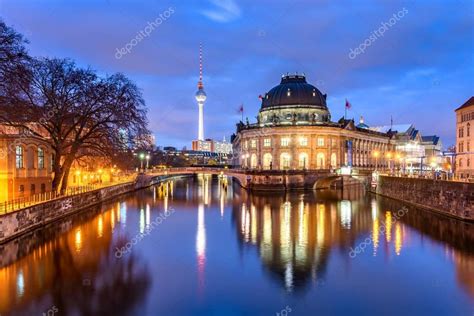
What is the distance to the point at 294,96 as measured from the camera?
5128 inches

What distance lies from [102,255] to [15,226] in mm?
8875

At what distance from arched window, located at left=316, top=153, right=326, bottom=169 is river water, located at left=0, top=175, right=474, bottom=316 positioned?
2447 inches

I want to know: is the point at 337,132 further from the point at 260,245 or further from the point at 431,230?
the point at 260,245

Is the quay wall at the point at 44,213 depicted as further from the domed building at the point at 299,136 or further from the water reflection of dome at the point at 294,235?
the domed building at the point at 299,136

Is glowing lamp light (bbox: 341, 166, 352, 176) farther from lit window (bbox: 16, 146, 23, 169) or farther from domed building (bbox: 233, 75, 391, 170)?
lit window (bbox: 16, 146, 23, 169)

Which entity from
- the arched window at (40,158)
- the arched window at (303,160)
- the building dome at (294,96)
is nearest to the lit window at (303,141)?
the arched window at (303,160)

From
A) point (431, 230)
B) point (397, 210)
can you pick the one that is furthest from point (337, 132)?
point (431, 230)

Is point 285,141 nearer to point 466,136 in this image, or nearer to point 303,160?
point 303,160

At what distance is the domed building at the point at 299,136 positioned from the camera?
372 ft

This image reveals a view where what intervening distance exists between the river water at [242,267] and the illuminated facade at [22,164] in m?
7.78

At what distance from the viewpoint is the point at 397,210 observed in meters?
59.9

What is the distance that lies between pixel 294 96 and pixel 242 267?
105086 millimetres

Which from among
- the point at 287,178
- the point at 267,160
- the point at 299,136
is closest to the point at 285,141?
the point at 299,136

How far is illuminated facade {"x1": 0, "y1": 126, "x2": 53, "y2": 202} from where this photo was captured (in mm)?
48688
